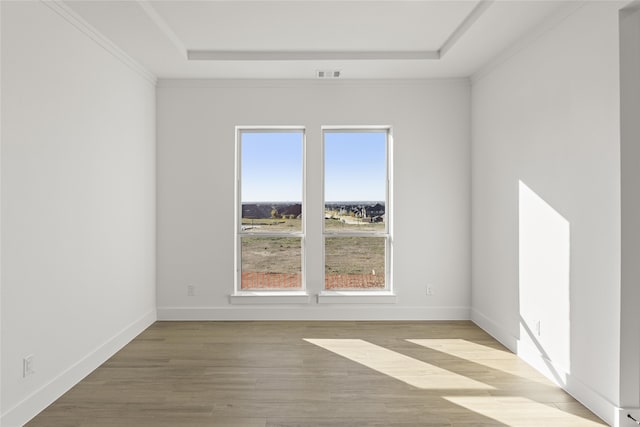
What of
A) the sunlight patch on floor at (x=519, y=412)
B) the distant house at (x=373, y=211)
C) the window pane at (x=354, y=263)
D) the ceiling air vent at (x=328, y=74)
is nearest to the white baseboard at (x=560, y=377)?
the sunlight patch on floor at (x=519, y=412)

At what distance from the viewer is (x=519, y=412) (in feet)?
8.80

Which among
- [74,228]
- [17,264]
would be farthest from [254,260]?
[17,264]

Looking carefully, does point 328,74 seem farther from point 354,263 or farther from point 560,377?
point 560,377

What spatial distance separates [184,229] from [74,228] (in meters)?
1.69

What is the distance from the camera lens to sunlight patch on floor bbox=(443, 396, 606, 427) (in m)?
2.56

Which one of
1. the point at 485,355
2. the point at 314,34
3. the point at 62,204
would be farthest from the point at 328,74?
the point at 485,355

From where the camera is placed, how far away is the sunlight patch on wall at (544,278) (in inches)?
119

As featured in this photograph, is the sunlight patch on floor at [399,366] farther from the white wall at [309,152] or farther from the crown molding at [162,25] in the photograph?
the crown molding at [162,25]

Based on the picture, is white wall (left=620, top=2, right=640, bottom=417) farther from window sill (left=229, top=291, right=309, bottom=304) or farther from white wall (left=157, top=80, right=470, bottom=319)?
window sill (left=229, top=291, right=309, bottom=304)

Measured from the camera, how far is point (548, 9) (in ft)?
9.89

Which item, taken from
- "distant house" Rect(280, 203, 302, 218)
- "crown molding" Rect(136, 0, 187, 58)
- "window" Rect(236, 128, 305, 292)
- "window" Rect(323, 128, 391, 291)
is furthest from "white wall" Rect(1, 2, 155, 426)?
"window" Rect(323, 128, 391, 291)

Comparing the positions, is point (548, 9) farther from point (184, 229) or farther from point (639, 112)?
point (184, 229)

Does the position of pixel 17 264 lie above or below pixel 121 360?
above

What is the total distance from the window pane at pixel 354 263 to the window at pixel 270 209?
35 centimetres
